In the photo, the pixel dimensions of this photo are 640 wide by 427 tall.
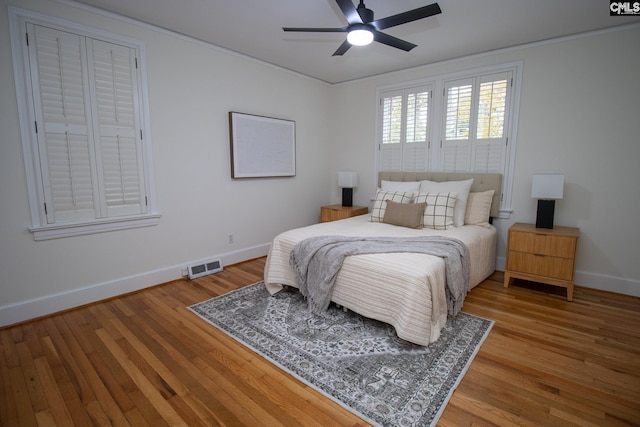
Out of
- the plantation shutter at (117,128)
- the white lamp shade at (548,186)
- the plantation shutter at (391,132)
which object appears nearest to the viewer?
the plantation shutter at (117,128)

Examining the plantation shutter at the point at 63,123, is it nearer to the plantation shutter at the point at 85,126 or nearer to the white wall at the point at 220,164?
the plantation shutter at the point at 85,126

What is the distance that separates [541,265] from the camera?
3.08 metres

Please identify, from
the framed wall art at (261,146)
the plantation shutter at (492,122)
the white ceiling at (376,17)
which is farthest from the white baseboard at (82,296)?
the plantation shutter at (492,122)

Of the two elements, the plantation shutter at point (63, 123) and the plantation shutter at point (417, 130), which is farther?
the plantation shutter at point (417, 130)

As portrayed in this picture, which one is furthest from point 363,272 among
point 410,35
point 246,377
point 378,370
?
point 410,35

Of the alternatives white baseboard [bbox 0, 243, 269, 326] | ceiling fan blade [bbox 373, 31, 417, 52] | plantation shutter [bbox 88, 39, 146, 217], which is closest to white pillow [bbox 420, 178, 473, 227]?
ceiling fan blade [bbox 373, 31, 417, 52]

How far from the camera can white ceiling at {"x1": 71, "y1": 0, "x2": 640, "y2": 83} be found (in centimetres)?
263

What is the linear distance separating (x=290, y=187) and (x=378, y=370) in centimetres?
318

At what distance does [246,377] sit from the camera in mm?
1911

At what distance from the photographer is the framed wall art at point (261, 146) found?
12.7 ft

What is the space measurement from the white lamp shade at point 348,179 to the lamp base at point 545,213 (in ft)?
7.70

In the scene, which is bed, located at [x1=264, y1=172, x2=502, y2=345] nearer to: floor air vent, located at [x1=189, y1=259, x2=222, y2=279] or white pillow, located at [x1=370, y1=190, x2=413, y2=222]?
white pillow, located at [x1=370, y1=190, x2=413, y2=222]

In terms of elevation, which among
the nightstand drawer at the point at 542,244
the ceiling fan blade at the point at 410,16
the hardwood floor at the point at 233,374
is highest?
the ceiling fan blade at the point at 410,16

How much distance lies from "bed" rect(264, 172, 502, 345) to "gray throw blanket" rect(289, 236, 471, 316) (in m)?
0.07
